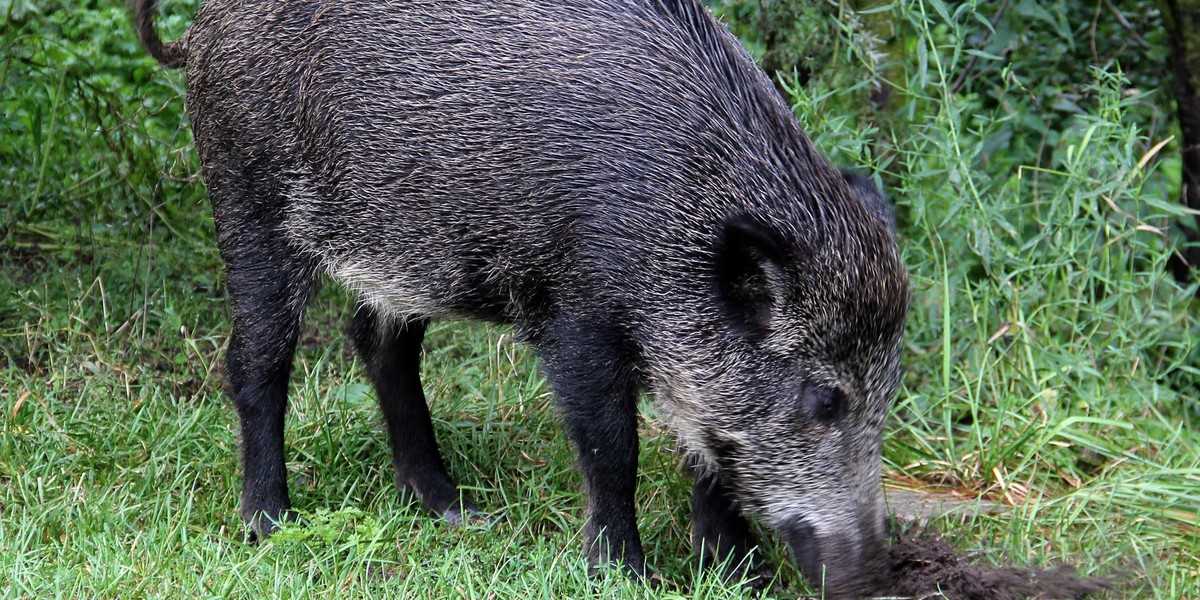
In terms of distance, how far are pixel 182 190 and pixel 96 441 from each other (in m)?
1.61

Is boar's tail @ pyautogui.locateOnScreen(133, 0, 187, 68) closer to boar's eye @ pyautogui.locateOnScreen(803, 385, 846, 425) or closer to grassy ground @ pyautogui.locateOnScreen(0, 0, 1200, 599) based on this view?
grassy ground @ pyautogui.locateOnScreen(0, 0, 1200, 599)

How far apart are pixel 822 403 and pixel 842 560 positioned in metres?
0.44

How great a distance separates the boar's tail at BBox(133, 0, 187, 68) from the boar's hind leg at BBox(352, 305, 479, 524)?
1067 mm

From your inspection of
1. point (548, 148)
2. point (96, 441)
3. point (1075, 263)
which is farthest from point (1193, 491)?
point (96, 441)

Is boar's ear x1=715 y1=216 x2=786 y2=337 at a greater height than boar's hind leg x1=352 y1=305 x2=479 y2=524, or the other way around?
boar's ear x1=715 y1=216 x2=786 y2=337

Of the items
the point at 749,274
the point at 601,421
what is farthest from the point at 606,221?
the point at 601,421

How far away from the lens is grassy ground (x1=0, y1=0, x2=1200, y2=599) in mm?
3938

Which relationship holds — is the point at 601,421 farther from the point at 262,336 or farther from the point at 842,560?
the point at 262,336

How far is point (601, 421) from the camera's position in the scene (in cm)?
386

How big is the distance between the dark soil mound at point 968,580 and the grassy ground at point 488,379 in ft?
0.83

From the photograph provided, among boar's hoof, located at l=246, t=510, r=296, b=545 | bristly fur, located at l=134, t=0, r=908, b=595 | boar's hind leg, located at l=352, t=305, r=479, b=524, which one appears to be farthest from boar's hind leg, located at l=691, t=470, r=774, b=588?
boar's hoof, located at l=246, t=510, r=296, b=545

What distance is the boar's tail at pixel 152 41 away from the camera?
4.55m

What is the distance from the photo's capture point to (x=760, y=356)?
12.2 feet

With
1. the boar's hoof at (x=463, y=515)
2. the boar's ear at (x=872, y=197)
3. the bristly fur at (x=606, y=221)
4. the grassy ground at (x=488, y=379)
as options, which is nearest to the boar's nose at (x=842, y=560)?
the bristly fur at (x=606, y=221)
